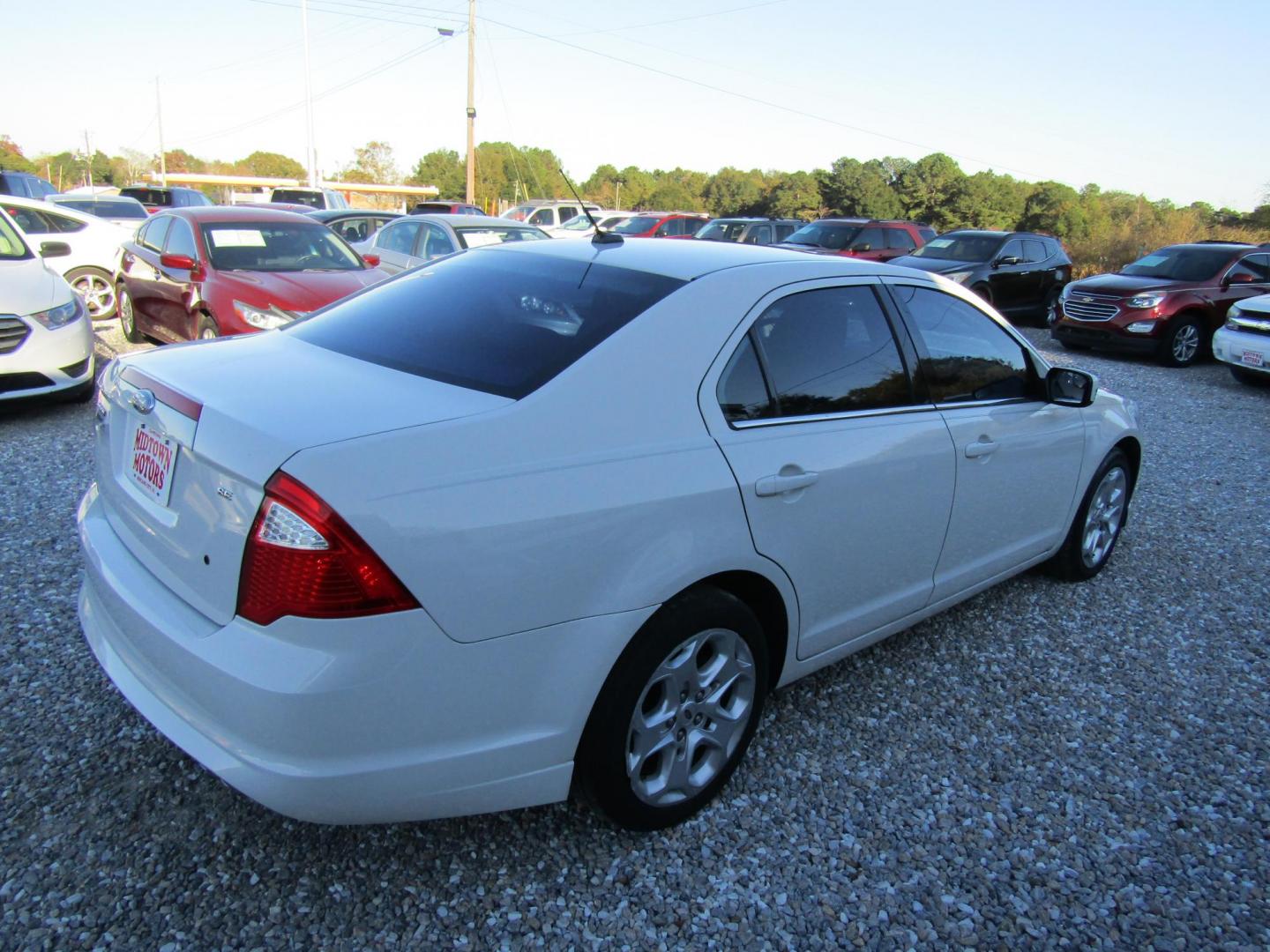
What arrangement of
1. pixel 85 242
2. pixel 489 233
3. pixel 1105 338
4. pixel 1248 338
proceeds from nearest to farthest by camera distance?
1. pixel 1248 338
2. pixel 85 242
3. pixel 489 233
4. pixel 1105 338

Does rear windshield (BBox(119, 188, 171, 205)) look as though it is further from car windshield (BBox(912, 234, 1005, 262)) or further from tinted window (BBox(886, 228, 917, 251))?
car windshield (BBox(912, 234, 1005, 262))

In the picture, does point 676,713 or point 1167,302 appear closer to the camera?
point 676,713

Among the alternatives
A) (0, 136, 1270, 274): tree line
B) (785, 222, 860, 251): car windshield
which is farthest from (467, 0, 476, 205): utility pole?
(785, 222, 860, 251): car windshield

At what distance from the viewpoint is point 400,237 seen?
37.6 ft

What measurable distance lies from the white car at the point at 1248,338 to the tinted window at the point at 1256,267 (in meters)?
2.20

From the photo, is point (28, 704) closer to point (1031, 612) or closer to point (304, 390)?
point (304, 390)

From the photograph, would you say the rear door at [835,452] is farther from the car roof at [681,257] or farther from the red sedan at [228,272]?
the red sedan at [228,272]

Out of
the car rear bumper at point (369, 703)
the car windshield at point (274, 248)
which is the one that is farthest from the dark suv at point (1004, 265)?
the car rear bumper at point (369, 703)

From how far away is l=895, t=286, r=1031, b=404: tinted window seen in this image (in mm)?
3242

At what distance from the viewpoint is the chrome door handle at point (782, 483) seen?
96.7 inches

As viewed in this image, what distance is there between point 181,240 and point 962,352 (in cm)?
747

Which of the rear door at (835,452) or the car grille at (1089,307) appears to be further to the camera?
the car grille at (1089,307)

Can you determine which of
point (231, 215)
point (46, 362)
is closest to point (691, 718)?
point (46, 362)

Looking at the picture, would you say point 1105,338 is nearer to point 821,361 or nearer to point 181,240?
point 821,361
